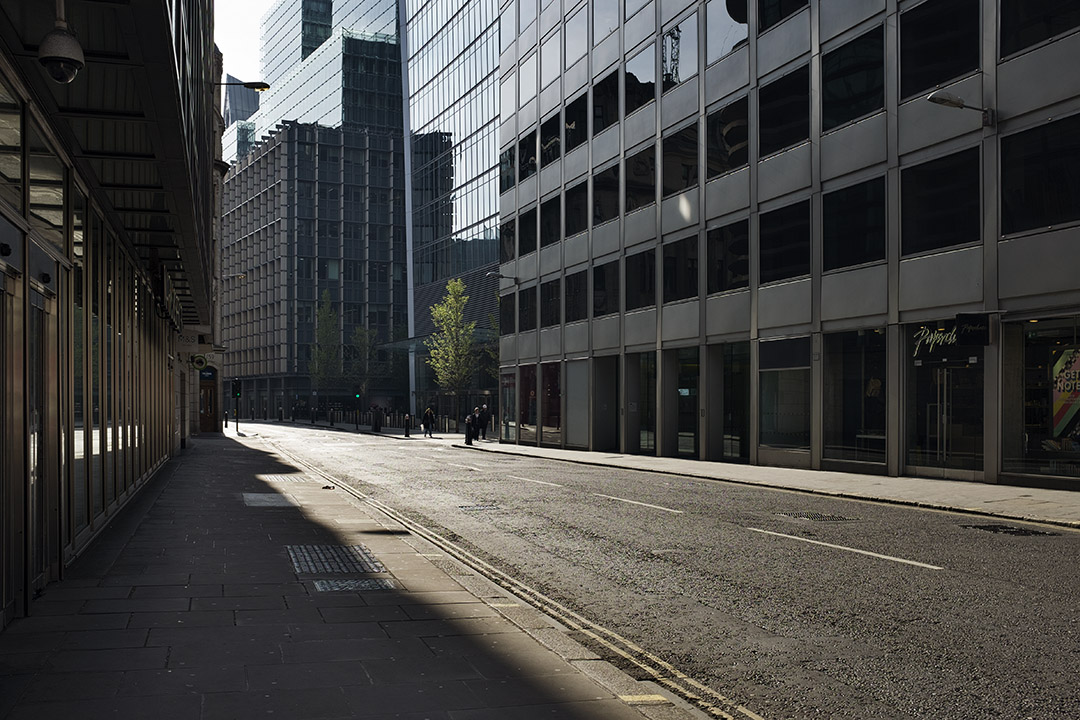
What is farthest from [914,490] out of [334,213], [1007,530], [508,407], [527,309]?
[334,213]

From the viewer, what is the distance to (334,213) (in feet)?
352

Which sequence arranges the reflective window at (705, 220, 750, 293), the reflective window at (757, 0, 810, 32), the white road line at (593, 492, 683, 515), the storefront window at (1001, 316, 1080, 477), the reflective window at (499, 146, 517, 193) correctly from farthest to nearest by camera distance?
the reflective window at (499, 146, 517, 193) < the reflective window at (705, 220, 750, 293) < the reflective window at (757, 0, 810, 32) < the storefront window at (1001, 316, 1080, 477) < the white road line at (593, 492, 683, 515)

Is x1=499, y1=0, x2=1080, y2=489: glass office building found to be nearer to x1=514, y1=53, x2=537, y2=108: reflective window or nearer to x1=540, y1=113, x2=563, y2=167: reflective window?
x1=540, y1=113, x2=563, y2=167: reflective window

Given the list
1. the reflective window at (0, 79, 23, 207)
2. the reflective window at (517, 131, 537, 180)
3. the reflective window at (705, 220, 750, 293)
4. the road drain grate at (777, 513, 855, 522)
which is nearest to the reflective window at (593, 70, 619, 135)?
the reflective window at (517, 131, 537, 180)

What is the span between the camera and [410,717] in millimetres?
5258

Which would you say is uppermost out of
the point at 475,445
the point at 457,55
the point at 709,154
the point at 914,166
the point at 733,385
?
the point at 457,55

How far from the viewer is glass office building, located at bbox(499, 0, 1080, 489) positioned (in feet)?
63.6

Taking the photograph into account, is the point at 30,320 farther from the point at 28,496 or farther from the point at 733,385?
the point at 733,385

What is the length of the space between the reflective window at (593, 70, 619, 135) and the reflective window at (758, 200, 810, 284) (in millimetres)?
11260

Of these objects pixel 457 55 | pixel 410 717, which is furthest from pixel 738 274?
pixel 457 55

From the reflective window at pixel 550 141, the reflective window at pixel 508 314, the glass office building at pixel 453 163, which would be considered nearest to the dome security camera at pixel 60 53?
the reflective window at pixel 550 141

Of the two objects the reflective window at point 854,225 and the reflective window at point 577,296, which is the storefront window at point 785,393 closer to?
the reflective window at point 854,225

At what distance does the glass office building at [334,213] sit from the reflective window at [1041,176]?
84.1 meters

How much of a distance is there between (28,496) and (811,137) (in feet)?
72.7
